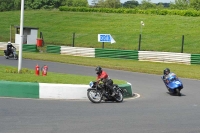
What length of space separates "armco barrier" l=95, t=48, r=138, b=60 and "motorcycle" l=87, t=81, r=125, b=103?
20658 millimetres

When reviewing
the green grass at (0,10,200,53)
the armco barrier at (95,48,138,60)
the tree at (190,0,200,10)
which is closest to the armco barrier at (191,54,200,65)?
the armco barrier at (95,48,138,60)

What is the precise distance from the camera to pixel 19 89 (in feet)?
49.6

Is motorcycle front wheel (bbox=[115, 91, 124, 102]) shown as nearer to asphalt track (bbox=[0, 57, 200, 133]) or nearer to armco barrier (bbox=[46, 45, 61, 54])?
asphalt track (bbox=[0, 57, 200, 133])

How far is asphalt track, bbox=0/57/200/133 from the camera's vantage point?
1041 centimetres

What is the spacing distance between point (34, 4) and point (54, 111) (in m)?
93.2

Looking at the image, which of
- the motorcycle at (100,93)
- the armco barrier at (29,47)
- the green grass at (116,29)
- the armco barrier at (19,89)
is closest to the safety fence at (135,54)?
the armco barrier at (29,47)

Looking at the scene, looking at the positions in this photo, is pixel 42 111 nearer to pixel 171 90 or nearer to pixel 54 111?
pixel 54 111

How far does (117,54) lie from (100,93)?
2185 cm

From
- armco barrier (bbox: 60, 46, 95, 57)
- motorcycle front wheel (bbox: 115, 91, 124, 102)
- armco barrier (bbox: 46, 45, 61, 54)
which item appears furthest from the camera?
armco barrier (bbox: 46, 45, 61, 54)

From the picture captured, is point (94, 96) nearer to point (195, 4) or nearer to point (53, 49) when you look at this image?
point (53, 49)

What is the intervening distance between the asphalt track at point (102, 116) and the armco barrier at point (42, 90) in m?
0.59

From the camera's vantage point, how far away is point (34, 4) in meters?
104

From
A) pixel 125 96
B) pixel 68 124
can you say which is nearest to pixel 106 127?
pixel 68 124

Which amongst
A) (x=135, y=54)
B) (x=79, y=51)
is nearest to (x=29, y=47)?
(x=79, y=51)
